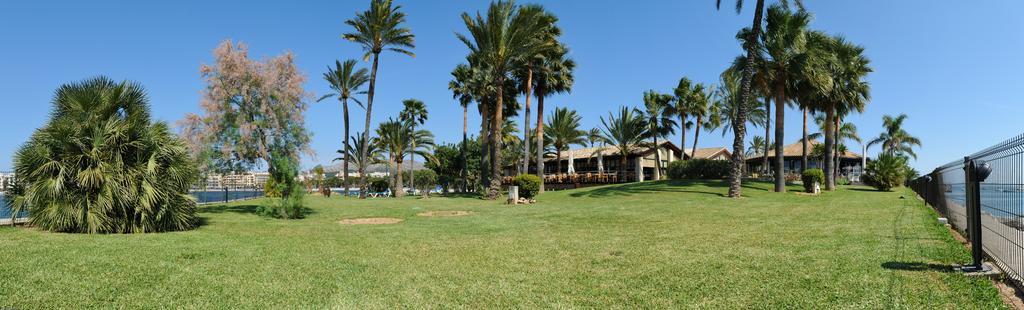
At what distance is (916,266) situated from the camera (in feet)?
20.2

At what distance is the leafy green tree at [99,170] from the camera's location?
1041 centimetres

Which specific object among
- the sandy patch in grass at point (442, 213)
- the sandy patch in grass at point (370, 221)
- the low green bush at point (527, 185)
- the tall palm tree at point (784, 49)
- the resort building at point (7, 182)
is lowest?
the sandy patch in grass at point (442, 213)

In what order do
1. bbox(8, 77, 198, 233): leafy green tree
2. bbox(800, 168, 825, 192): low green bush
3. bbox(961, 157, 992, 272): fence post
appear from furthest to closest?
bbox(800, 168, 825, 192): low green bush, bbox(8, 77, 198, 233): leafy green tree, bbox(961, 157, 992, 272): fence post

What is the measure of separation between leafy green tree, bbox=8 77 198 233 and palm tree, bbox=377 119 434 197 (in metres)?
31.2

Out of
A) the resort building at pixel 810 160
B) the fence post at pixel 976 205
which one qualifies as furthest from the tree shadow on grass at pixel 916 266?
the resort building at pixel 810 160

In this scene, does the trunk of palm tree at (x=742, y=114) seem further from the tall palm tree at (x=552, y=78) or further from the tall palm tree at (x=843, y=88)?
the tall palm tree at (x=552, y=78)

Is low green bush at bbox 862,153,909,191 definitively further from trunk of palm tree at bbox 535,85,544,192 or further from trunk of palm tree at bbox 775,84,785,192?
trunk of palm tree at bbox 535,85,544,192

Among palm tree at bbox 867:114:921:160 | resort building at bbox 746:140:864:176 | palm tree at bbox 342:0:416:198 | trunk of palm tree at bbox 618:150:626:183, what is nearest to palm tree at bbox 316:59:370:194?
palm tree at bbox 342:0:416:198

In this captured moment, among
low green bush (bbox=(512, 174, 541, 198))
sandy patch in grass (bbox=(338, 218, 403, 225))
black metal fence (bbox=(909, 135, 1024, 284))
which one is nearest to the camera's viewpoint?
black metal fence (bbox=(909, 135, 1024, 284))

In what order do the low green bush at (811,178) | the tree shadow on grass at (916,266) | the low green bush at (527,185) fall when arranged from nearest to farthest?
the tree shadow on grass at (916,266), the low green bush at (527,185), the low green bush at (811,178)

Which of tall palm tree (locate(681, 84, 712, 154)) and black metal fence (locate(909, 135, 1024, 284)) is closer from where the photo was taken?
black metal fence (locate(909, 135, 1024, 284))

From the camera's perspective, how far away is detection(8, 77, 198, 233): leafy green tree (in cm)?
1041

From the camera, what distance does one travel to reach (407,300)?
5.12 m

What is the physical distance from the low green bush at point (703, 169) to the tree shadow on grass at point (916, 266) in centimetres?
3316
